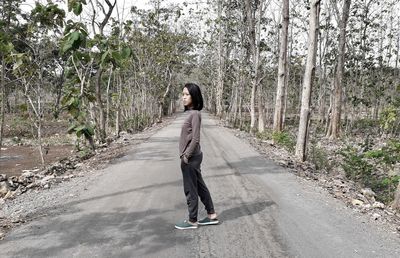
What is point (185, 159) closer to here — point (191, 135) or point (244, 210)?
point (191, 135)

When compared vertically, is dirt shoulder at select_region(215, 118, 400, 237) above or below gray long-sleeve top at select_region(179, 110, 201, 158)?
below

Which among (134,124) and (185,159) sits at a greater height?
(185,159)

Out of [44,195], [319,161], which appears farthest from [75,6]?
[319,161]

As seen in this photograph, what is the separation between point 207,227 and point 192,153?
3.49 feet

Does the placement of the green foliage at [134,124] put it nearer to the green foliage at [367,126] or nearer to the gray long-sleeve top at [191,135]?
the green foliage at [367,126]

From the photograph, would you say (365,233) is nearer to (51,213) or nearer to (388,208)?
(388,208)

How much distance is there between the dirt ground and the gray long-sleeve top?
40.8 feet

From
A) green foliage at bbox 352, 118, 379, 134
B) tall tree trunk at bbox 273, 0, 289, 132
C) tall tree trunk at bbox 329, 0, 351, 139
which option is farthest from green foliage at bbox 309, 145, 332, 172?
green foliage at bbox 352, 118, 379, 134

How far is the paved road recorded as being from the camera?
4.68m

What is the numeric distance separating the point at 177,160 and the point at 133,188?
11.8ft

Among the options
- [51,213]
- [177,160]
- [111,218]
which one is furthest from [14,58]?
[111,218]

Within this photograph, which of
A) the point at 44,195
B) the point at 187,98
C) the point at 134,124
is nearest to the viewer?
the point at 187,98

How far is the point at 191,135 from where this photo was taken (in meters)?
5.27

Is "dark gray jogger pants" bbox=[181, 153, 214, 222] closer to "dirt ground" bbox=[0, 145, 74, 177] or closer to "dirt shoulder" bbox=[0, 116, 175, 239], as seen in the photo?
"dirt shoulder" bbox=[0, 116, 175, 239]
